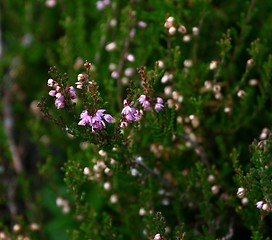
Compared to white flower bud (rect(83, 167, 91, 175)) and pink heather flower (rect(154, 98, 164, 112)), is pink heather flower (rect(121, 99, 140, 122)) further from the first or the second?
white flower bud (rect(83, 167, 91, 175))

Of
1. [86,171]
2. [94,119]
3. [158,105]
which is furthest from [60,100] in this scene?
[86,171]

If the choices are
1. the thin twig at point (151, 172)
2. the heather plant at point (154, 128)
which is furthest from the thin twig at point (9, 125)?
the thin twig at point (151, 172)

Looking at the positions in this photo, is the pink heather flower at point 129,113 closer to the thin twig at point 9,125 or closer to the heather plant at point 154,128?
the heather plant at point 154,128

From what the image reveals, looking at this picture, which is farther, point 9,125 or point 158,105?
point 9,125

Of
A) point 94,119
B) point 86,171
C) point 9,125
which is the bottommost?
point 94,119

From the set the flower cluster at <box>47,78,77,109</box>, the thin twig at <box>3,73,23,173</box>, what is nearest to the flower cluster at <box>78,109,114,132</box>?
the flower cluster at <box>47,78,77,109</box>

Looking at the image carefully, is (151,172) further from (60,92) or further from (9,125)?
(9,125)

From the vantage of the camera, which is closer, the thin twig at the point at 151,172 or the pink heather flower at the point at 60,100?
the pink heather flower at the point at 60,100

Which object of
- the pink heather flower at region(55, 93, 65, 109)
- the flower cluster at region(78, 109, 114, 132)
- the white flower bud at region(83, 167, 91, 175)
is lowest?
the flower cluster at region(78, 109, 114, 132)

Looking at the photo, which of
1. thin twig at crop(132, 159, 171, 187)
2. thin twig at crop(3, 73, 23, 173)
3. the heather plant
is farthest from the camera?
thin twig at crop(3, 73, 23, 173)
